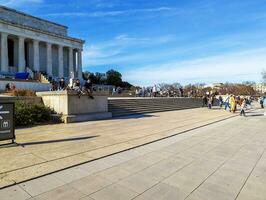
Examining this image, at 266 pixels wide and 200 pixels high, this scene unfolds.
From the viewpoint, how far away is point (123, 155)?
7.33m

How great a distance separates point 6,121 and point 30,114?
567 cm

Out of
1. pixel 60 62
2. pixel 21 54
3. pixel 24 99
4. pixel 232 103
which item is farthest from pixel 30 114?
pixel 60 62

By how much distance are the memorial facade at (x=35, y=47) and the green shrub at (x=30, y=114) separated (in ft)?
102

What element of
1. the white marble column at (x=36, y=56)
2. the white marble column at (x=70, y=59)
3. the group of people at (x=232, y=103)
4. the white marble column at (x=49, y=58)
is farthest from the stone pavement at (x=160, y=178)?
the white marble column at (x=70, y=59)

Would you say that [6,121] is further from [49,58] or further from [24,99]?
[49,58]

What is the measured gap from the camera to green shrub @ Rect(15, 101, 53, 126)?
1291cm

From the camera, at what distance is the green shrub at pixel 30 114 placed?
508 inches

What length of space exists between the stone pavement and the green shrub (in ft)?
24.3

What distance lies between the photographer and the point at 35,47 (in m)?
46.7

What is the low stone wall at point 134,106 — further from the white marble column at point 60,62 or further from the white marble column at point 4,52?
the white marble column at point 60,62

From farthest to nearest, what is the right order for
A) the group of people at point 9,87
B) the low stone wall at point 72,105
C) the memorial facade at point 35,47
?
1. the memorial facade at point 35,47
2. the group of people at point 9,87
3. the low stone wall at point 72,105

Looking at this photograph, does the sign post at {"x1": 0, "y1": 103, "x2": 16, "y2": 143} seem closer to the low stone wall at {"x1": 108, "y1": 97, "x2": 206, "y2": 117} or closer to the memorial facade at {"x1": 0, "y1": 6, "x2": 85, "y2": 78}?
the low stone wall at {"x1": 108, "y1": 97, "x2": 206, "y2": 117}

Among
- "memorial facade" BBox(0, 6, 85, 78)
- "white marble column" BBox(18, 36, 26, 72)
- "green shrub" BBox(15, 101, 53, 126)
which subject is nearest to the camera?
"green shrub" BBox(15, 101, 53, 126)

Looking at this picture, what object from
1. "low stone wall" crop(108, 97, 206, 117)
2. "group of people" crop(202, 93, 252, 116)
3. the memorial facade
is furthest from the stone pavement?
the memorial facade
